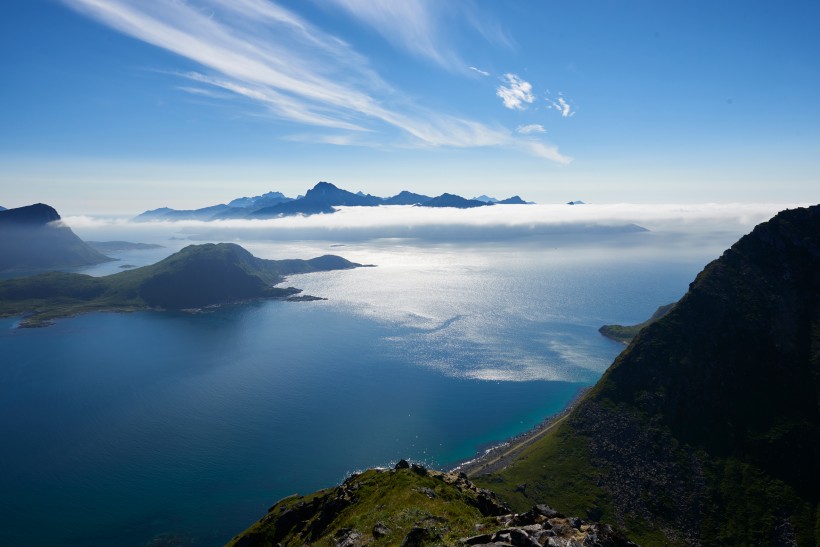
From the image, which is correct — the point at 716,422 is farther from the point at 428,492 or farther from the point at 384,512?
the point at 384,512

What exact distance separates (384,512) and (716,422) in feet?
396

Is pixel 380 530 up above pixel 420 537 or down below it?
below

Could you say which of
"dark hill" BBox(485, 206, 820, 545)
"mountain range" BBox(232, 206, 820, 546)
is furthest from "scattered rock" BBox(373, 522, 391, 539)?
"dark hill" BBox(485, 206, 820, 545)

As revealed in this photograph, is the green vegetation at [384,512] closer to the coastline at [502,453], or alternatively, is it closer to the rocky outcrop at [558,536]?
the rocky outcrop at [558,536]

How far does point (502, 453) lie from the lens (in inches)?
5906

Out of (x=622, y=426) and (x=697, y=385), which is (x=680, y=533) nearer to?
(x=622, y=426)

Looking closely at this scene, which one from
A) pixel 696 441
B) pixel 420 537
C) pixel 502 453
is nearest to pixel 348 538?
pixel 420 537

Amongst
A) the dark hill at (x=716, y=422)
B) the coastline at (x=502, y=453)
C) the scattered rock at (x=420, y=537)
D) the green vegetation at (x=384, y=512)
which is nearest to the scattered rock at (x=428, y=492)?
the green vegetation at (x=384, y=512)

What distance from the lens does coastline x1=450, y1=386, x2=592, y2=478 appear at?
138 m

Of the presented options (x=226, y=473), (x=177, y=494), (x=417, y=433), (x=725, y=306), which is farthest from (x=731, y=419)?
(x=177, y=494)

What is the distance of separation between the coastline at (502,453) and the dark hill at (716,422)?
251 inches

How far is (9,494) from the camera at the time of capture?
126 metres

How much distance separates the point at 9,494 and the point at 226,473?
59430 millimetres

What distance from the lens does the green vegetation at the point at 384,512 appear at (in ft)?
179
